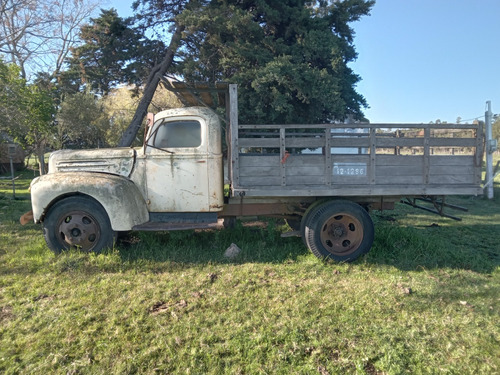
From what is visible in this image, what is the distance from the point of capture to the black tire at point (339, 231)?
488cm

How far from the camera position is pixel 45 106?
9.75m

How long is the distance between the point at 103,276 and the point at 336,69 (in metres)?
8.33

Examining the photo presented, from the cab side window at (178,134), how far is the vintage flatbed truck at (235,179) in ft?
0.05

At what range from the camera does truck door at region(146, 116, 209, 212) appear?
4855 mm

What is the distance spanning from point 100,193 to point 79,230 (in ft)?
2.21

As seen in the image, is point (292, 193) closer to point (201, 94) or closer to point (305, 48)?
point (201, 94)

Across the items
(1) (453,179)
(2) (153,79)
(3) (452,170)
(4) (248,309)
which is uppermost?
(2) (153,79)

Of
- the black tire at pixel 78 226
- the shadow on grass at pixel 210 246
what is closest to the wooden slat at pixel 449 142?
the shadow on grass at pixel 210 246

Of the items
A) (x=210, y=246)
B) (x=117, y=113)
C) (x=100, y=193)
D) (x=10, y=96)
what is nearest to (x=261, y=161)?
(x=210, y=246)

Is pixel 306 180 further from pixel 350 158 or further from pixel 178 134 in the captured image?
pixel 178 134

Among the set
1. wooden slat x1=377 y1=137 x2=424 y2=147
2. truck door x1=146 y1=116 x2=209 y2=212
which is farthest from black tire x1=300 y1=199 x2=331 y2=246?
truck door x1=146 y1=116 x2=209 y2=212

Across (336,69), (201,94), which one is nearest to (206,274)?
(201,94)

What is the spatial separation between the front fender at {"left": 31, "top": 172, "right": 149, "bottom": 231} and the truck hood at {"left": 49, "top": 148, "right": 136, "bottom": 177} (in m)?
0.23

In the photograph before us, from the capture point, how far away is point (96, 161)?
5.08m
